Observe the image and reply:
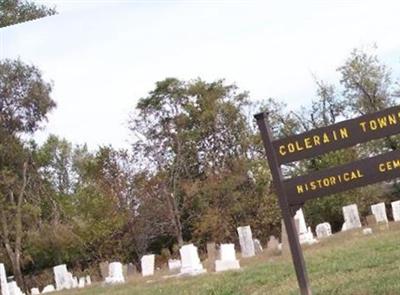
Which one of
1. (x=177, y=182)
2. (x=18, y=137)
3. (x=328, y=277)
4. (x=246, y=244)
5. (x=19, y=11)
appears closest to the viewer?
(x=328, y=277)

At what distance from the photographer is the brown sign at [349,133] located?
5.06 metres

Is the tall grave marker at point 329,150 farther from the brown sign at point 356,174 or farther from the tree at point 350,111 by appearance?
the tree at point 350,111

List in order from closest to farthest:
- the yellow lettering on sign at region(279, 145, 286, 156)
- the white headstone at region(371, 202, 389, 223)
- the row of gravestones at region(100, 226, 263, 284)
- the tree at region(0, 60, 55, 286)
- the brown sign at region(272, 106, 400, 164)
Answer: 1. the brown sign at region(272, 106, 400, 164)
2. the yellow lettering on sign at region(279, 145, 286, 156)
3. the row of gravestones at region(100, 226, 263, 284)
4. the tree at region(0, 60, 55, 286)
5. the white headstone at region(371, 202, 389, 223)

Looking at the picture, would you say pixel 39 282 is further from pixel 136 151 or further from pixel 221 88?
pixel 221 88

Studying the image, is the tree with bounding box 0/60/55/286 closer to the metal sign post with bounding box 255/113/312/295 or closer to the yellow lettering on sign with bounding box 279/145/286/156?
the metal sign post with bounding box 255/113/312/295

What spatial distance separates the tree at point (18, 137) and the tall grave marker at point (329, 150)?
7597 mm

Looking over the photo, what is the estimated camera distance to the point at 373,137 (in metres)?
5.08

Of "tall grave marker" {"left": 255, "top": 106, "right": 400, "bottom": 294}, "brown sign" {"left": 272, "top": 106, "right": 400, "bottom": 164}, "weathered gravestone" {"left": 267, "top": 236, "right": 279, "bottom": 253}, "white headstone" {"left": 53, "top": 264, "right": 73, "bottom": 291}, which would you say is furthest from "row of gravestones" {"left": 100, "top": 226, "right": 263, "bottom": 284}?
"brown sign" {"left": 272, "top": 106, "right": 400, "bottom": 164}

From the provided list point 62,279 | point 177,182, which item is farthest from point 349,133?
point 177,182

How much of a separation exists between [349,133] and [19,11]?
164 inches

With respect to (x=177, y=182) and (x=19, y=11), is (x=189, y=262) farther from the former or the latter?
(x=177, y=182)

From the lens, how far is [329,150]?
16.8 ft

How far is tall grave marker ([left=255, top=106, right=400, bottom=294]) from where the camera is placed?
5070 mm

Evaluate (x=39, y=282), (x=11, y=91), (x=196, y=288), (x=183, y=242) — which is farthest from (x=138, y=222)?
(x=196, y=288)
